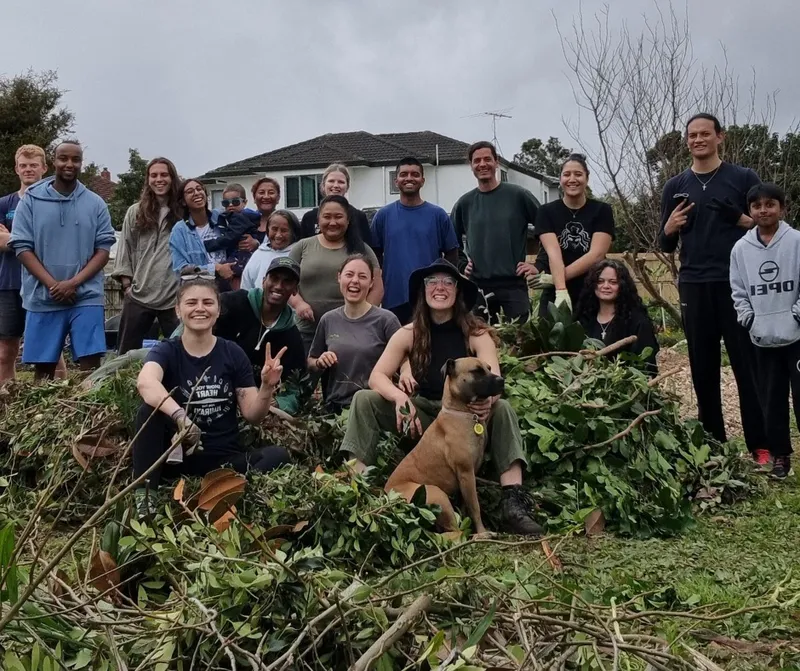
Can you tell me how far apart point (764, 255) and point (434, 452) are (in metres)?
2.55

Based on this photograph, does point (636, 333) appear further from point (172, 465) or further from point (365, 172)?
point (365, 172)

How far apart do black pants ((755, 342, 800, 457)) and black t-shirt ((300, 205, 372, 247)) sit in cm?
288

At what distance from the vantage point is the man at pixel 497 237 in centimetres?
659

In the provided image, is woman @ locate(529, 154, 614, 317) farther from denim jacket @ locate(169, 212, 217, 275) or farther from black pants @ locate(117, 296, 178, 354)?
black pants @ locate(117, 296, 178, 354)

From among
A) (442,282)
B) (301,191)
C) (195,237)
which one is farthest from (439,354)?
(301,191)

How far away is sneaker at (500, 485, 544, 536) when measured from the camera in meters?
4.38

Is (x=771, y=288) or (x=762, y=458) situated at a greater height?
(x=771, y=288)

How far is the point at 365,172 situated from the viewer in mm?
40031

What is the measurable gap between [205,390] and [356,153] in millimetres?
39325

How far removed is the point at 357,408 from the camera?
4820 millimetres

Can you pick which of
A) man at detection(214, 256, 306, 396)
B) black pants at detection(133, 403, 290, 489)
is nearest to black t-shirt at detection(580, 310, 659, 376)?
man at detection(214, 256, 306, 396)

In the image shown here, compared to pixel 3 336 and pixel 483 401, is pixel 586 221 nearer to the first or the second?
pixel 483 401

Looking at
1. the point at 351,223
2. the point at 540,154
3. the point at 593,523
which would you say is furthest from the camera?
the point at 540,154

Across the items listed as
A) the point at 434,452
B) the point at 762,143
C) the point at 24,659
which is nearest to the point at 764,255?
the point at 434,452
